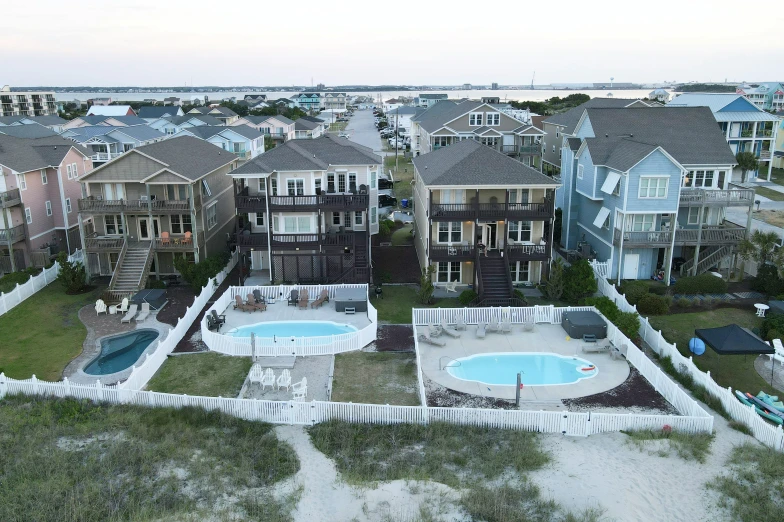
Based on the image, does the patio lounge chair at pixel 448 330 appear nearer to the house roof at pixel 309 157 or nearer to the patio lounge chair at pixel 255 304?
the patio lounge chair at pixel 255 304

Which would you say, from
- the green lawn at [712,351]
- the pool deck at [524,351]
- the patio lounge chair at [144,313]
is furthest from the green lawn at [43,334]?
the green lawn at [712,351]

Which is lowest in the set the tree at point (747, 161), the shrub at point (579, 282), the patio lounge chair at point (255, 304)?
the patio lounge chair at point (255, 304)

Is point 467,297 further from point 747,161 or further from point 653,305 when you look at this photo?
point 747,161

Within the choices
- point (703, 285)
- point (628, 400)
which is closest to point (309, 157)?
point (628, 400)

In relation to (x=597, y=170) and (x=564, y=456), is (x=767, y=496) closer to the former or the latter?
(x=564, y=456)

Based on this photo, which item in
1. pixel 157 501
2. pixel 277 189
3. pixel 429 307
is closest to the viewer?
pixel 157 501

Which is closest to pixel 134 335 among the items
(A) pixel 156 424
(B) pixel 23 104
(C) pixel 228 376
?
(C) pixel 228 376
